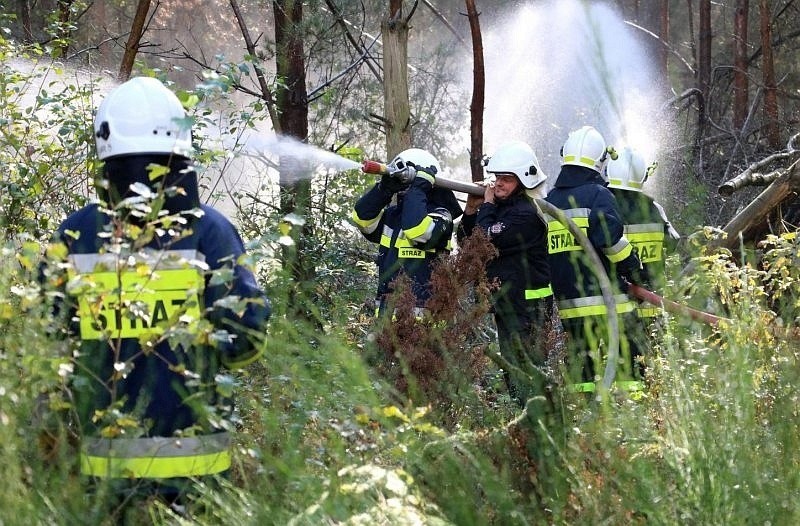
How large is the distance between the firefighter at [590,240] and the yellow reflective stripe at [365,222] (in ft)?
3.80

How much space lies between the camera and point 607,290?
4.51m

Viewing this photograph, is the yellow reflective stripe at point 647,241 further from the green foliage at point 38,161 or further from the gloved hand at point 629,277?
the green foliage at point 38,161

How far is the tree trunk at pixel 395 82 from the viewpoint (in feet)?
26.9

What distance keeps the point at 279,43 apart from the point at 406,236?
437 centimetres

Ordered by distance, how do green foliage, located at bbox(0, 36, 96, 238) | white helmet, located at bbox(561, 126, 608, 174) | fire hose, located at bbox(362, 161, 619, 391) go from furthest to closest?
1. white helmet, located at bbox(561, 126, 608, 174)
2. green foliage, located at bbox(0, 36, 96, 238)
3. fire hose, located at bbox(362, 161, 619, 391)

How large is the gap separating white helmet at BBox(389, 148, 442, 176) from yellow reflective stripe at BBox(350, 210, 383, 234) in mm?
429

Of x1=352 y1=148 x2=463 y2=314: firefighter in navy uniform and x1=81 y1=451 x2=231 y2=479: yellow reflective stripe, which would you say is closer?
x1=81 y1=451 x2=231 y2=479: yellow reflective stripe

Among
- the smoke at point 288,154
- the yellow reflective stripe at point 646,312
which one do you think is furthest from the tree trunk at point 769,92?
the yellow reflective stripe at point 646,312

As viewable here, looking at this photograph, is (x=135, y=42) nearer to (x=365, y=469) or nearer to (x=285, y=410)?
(x=285, y=410)

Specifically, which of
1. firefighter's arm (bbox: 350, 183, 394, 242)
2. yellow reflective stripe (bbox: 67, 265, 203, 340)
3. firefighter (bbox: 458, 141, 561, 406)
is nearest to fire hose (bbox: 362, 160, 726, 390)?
firefighter (bbox: 458, 141, 561, 406)

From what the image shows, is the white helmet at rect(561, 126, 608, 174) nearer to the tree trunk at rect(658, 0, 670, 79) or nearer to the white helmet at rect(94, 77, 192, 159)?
the white helmet at rect(94, 77, 192, 159)

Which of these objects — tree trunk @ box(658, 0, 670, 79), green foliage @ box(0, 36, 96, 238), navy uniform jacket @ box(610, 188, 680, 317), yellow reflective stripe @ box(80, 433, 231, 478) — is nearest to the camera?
yellow reflective stripe @ box(80, 433, 231, 478)

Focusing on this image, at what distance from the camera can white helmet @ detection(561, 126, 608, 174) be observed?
6.70 metres

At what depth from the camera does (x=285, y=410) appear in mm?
4957
